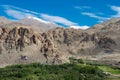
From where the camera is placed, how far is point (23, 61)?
9619 cm

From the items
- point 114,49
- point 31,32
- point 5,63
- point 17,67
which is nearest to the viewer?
point 17,67

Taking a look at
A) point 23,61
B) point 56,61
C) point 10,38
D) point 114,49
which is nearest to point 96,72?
point 56,61

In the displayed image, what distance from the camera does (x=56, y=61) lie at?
98.2 meters

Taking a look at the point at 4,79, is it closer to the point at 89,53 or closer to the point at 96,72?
the point at 96,72

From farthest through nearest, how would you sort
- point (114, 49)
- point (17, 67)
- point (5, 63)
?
point (114, 49) → point (5, 63) → point (17, 67)

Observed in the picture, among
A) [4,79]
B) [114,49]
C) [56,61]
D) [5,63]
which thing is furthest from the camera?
[114,49]

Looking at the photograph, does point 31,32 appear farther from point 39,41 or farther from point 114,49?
point 114,49

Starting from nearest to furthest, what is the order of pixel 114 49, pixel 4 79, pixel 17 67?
pixel 4 79, pixel 17 67, pixel 114 49

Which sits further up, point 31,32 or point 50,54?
point 31,32

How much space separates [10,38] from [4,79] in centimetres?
3600

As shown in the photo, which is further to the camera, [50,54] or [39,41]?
[39,41]

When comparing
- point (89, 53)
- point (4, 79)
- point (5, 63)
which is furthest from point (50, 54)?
point (89, 53)

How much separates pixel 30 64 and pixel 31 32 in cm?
1902

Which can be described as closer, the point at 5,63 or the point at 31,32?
the point at 5,63
